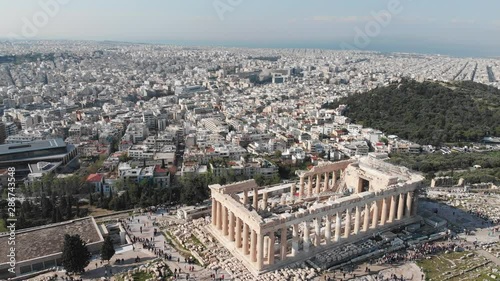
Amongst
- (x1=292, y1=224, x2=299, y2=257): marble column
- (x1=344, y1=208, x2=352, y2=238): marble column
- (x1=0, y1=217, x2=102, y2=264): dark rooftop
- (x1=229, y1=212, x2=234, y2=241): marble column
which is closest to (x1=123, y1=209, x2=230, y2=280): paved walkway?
(x1=0, y1=217, x2=102, y2=264): dark rooftop

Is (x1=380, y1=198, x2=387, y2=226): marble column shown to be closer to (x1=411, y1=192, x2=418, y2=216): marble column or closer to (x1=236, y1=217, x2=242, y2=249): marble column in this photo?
(x1=411, y1=192, x2=418, y2=216): marble column

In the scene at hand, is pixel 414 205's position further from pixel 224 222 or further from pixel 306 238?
pixel 224 222

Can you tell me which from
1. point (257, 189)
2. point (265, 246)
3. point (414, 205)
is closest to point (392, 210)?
point (414, 205)

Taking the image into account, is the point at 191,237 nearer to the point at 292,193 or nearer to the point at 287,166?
the point at 292,193

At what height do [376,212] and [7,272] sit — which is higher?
Answer: [376,212]

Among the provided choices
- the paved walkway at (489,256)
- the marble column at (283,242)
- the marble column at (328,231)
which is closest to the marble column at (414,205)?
the paved walkway at (489,256)

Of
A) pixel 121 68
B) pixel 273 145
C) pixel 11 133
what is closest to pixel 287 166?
pixel 273 145
